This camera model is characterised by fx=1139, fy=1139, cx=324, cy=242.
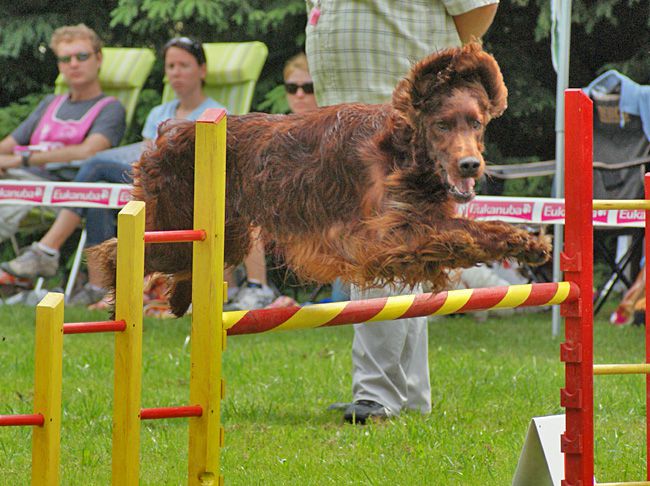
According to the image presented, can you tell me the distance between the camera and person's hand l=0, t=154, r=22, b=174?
7328 mm

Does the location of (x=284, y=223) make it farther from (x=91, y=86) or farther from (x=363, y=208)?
(x=91, y=86)

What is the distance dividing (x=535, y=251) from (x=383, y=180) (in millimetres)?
290

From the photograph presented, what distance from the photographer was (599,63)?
28.3 ft

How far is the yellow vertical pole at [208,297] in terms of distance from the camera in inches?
86.7

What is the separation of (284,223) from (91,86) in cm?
567

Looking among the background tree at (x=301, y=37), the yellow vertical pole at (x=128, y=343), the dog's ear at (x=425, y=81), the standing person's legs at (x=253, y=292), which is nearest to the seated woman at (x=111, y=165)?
the standing person's legs at (x=253, y=292)

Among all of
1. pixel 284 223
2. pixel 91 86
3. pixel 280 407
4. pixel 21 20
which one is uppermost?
pixel 21 20

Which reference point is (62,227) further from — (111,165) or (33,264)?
(111,165)

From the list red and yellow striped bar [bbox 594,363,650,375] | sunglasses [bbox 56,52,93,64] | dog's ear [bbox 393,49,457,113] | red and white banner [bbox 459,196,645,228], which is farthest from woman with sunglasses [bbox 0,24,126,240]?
dog's ear [bbox 393,49,457,113]

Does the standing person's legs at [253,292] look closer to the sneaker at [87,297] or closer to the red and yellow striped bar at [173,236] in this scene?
the sneaker at [87,297]

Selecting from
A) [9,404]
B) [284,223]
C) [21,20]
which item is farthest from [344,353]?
[21,20]

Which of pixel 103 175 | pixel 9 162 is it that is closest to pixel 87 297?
pixel 103 175

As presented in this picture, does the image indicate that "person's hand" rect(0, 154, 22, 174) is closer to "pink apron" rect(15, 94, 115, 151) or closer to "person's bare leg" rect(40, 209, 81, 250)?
"pink apron" rect(15, 94, 115, 151)

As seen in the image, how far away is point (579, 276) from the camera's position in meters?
2.65
